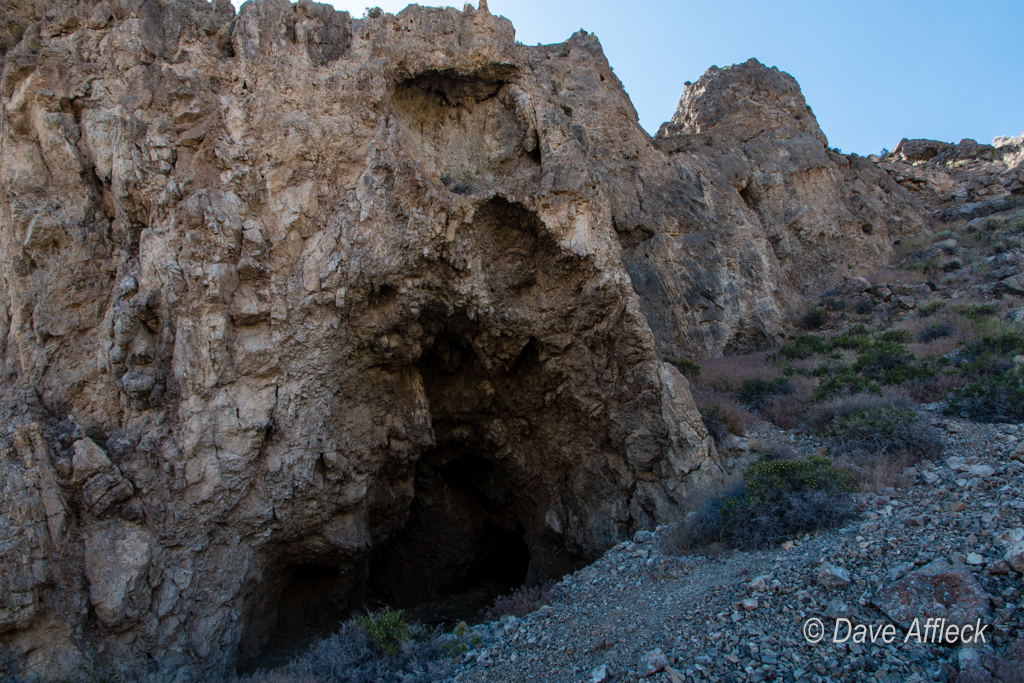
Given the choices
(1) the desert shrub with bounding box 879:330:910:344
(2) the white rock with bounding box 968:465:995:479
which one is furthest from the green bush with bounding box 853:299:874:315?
(2) the white rock with bounding box 968:465:995:479

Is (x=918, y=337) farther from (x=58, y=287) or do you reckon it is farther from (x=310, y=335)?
(x=58, y=287)

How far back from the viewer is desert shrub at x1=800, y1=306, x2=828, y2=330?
54.0 ft

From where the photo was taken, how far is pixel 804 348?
46.9 ft


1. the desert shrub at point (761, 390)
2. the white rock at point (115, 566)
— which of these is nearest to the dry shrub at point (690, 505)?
the desert shrub at point (761, 390)

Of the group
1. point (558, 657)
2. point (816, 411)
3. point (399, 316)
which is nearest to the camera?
point (558, 657)

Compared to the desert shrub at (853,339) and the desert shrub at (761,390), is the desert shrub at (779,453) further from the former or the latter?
the desert shrub at (853,339)

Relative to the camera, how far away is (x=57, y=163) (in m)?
7.58

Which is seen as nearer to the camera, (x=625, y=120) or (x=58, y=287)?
(x=58, y=287)

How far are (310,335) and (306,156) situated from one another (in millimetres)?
2566

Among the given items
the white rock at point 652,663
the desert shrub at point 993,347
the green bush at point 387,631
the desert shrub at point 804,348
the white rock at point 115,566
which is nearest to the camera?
the white rock at point 652,663

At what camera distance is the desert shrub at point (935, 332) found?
1291 cm

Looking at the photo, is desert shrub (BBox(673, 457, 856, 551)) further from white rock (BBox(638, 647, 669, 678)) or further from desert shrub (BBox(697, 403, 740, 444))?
white rock (BBox(638, 647, 669, 678))

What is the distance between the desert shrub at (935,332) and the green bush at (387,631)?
42.5 ft

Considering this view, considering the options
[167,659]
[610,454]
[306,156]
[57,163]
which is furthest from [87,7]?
[610,454]
